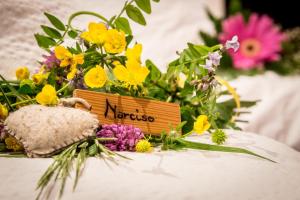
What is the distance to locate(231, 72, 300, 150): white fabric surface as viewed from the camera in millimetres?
1658

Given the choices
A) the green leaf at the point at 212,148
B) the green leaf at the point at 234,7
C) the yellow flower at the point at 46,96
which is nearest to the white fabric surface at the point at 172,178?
the green leaf at the point at 212,148

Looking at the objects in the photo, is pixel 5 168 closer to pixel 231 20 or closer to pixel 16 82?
pixel 16 82

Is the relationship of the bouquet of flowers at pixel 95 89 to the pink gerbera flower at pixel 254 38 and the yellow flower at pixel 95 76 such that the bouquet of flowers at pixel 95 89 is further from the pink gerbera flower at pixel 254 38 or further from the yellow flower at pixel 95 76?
the pink gerbera flower at pixel 254 38

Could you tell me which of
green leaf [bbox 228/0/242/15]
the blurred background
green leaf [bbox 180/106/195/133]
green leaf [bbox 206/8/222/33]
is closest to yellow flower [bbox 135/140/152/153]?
green leaf [bbox 180/106/195/133]

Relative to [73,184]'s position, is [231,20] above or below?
above

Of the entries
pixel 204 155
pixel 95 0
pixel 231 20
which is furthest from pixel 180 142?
pixel 231 20

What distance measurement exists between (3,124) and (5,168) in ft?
0.37

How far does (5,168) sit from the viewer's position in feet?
1.81

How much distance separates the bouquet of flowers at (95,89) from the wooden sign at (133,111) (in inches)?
0.8

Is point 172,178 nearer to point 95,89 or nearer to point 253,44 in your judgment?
point 95,89

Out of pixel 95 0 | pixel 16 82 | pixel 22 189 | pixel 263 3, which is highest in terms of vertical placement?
pixel 263 3

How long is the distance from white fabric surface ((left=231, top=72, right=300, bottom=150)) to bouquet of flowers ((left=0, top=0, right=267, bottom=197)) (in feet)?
2.80

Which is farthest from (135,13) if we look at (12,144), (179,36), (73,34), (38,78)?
(179,36)

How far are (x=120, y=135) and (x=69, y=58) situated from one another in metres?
0.18
